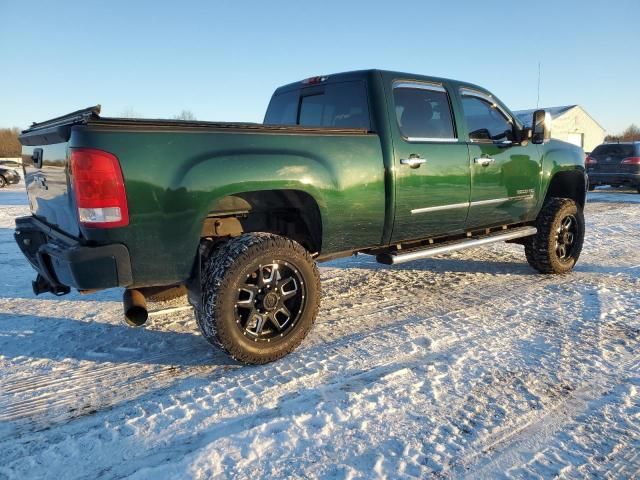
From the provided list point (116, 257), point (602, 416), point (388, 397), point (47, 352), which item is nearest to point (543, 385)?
point (602, 416)

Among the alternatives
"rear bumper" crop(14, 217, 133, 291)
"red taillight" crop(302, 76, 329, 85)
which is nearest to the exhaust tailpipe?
"rear bumper" crop(14, 217, 133, 291)

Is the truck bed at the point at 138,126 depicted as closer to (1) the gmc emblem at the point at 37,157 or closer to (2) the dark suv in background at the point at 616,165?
(1) the gmc emblem at the point at 37,157

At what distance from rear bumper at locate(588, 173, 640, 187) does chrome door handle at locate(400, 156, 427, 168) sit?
1316 centimetres

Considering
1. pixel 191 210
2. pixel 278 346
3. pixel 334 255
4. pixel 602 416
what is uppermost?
pixel 191 210

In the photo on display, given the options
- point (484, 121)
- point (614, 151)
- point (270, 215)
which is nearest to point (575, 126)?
point (614, 151)

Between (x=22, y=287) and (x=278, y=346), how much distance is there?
3.30 metres

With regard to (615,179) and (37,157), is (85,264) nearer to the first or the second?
(37,157)

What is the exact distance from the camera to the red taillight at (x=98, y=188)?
7.77 feet

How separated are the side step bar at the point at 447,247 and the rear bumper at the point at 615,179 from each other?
11382 mm

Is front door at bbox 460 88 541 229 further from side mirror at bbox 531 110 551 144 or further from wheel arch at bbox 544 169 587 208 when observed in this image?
wheel arch at bbox 544 169 587 208

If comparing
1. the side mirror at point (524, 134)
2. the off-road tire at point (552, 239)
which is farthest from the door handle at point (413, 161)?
the off-road tire at point (552, 239)

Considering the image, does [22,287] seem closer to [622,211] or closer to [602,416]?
[602,416]

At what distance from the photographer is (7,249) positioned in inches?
255

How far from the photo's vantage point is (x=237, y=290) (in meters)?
2.84
